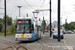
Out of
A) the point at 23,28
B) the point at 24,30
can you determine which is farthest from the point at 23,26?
the point at 24,30

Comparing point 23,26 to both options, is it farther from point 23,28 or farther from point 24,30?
point 24,30

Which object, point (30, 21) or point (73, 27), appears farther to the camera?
point (73, 27)

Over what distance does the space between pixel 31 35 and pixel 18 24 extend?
1.98 m

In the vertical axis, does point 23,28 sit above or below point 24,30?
above

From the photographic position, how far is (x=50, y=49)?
542 inches

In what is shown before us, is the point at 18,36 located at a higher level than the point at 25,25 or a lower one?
lower

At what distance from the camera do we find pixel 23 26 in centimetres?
1966

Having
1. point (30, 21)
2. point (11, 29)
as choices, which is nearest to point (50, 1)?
point (30, 21)

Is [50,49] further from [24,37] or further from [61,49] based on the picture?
[24,37]

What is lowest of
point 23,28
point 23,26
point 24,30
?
point 24,30

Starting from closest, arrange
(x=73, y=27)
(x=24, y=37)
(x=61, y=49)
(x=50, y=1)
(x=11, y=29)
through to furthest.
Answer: (x=61, y=49), (x=24, y=37), (x=50, y=1), (x=11, y=29), (x=73, y=27)

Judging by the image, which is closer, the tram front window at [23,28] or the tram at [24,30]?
the tram at [24,30]

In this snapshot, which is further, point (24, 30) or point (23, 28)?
point (23, 28)

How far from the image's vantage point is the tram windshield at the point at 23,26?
1948cm
